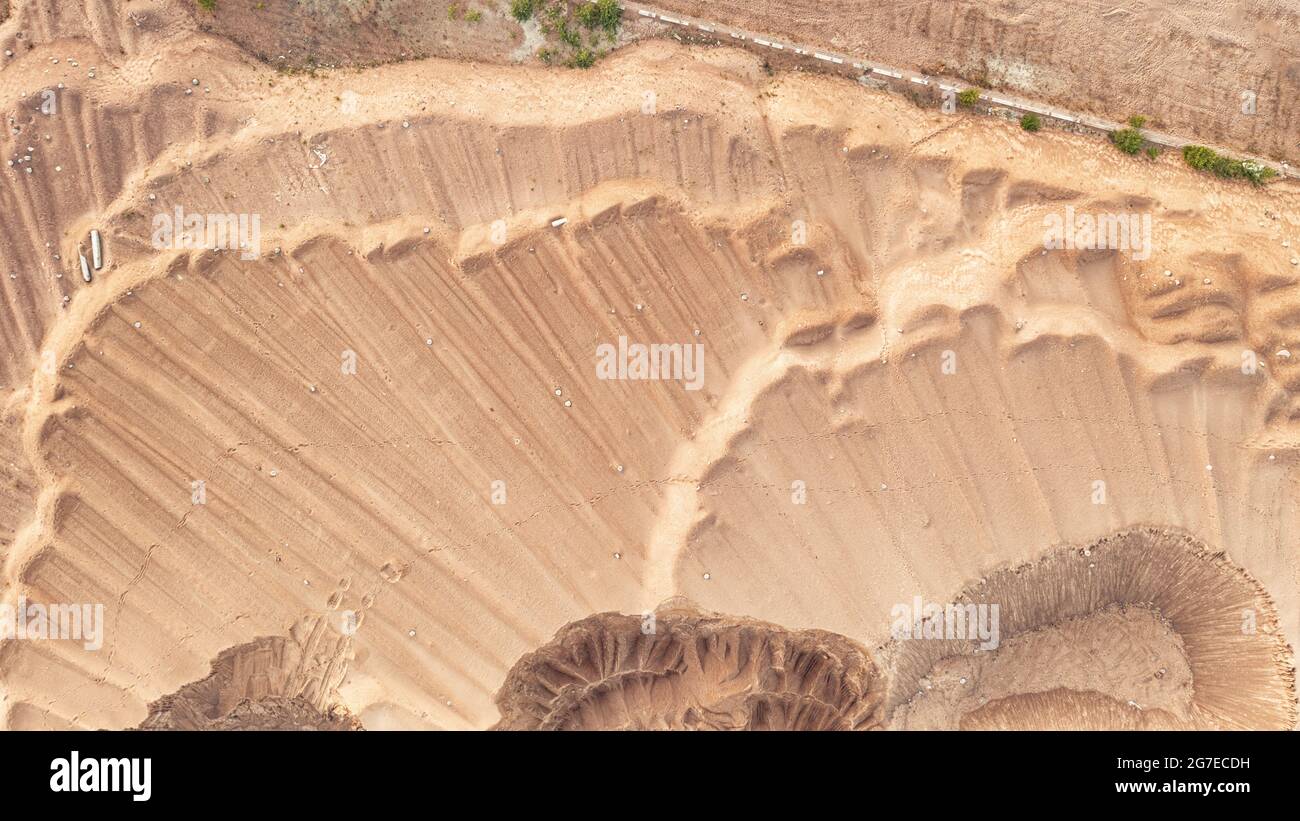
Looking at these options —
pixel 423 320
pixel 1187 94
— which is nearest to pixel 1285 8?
pixel 1187 94

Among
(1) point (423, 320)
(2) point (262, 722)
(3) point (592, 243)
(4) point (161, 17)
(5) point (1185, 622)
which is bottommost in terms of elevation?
(2) point (262, 722)

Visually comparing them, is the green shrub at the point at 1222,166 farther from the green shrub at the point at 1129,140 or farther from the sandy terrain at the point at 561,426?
the sandy terrain at the point at 561,426

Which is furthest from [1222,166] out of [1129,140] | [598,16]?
[598,16]

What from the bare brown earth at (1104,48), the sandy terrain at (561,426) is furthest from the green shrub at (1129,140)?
the sandy terrain at (561,426)

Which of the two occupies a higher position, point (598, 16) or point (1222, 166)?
point (598, 16)

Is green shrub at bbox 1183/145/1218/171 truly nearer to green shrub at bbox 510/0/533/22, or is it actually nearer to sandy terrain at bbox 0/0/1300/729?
sandy terrain at bbox 0/0/1300/729

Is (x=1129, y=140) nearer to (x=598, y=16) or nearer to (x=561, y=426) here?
(x=598, y=16)

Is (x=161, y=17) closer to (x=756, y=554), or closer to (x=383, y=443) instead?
(x=383, y=443)
